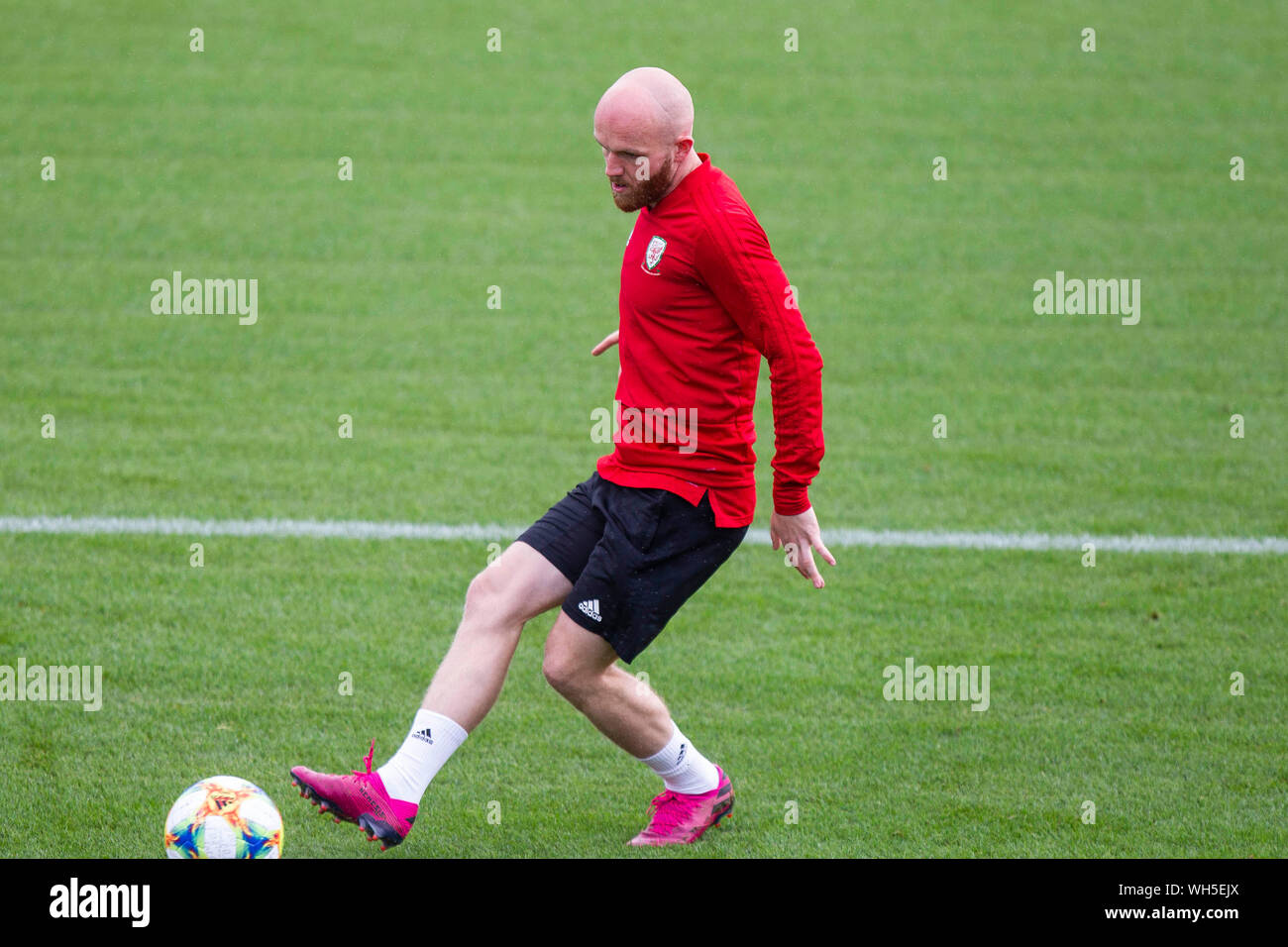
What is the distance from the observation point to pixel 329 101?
1536 cm

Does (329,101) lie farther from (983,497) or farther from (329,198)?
(983,497)

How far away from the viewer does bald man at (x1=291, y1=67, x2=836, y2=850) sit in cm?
439

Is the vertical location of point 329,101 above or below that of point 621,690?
above

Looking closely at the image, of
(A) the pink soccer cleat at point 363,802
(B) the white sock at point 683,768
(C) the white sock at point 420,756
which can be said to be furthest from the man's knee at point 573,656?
(A) the pink soccer cleat at point 363,802

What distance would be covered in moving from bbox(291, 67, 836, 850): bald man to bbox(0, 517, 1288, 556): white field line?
3.12 m

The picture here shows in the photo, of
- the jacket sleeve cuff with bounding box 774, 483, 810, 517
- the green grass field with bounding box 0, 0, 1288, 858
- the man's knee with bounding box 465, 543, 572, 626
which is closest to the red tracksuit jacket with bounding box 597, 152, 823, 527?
the jacket sleeve cuff with bounding box 774, 483, 810, 517

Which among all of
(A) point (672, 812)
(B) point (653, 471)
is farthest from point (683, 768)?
(B) point (653, 471)

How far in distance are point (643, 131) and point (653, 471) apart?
1043mm

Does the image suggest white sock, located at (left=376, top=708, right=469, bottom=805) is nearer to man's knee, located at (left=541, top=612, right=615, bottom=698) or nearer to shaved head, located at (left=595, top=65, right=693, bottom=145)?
man's knee, located at (left=541, top=612, right=615, bottom=698)

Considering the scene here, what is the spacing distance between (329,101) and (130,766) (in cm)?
1119

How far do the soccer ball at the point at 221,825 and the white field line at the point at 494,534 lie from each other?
3.25 metres

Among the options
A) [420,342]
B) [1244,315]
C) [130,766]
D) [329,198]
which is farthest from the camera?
[329,198]

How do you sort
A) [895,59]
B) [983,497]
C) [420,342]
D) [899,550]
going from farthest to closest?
1. [895,59]
2. [420,342]
3. [983,497]
4. [899,550]
